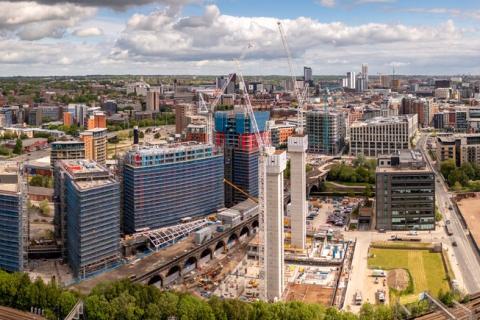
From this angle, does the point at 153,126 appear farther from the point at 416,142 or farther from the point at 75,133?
the point at 416,142

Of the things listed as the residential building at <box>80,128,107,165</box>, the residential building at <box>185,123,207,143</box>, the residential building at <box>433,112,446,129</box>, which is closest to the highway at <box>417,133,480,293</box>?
the residential building at <box>185,123,207,143</box>

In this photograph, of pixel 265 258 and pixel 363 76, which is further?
pixel 363 76

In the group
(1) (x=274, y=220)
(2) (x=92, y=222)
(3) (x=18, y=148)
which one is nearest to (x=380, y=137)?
(3) (x=18, y=148)

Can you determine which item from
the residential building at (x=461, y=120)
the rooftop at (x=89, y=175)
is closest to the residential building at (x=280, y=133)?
the residential building at (x=461, y=120)

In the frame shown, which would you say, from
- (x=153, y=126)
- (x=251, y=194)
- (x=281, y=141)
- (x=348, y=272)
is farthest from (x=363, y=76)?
(x=348, y=272)

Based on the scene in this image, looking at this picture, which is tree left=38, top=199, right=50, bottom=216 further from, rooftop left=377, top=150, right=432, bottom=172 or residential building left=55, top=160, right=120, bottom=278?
rooftop left=377, top=150, right=432, bottom=172

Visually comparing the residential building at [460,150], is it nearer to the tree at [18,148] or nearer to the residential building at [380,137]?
the residential building at [380,137]
